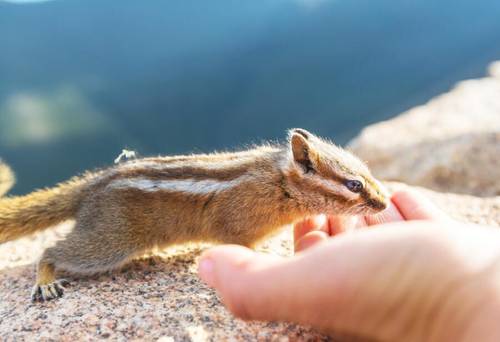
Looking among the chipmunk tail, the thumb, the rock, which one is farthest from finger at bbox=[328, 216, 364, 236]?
the rock

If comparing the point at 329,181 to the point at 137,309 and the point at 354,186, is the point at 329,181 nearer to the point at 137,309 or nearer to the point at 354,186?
the point at 354,186

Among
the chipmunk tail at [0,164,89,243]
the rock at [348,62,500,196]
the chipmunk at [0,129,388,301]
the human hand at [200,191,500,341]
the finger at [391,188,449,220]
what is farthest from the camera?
the rock at [348,62,500,196]

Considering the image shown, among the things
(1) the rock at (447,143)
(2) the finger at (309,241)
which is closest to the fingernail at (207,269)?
(2) the finger at (309,241)

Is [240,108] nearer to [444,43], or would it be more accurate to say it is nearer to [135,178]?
[135,178]

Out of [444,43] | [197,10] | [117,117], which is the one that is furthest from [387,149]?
[117,117]

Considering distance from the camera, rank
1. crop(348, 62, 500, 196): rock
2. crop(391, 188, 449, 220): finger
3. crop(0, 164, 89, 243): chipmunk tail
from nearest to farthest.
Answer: crop(391, 188, 449, 220): finger
crop(0, 164, 89, 243): chipmunk tail
crop(348, 62, 500, 196): rock

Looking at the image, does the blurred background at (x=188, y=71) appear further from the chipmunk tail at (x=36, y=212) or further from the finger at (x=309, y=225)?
the finger at (x=309, y=225)

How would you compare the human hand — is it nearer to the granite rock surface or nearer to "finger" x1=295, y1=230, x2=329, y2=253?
the granite rock surface

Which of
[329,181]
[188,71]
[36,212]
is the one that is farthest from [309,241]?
[188,71]
